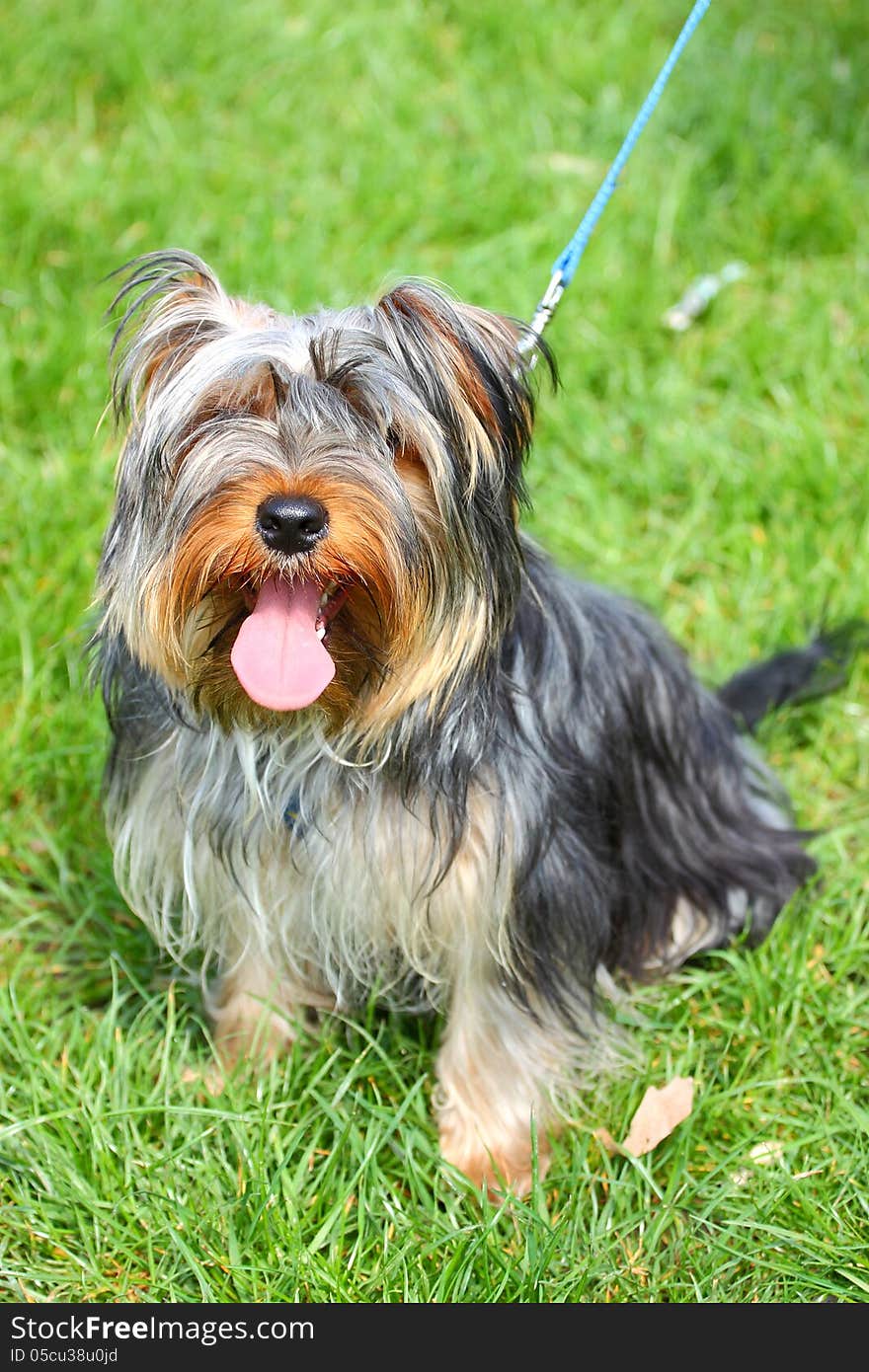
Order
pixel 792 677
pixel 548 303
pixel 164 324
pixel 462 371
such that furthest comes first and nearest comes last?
pixel 792 677 < pixel 548 303 < pixel 164 324 < pixel 462 371

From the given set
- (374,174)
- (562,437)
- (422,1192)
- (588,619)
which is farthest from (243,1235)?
(374,174)

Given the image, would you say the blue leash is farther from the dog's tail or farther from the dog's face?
the dog's tail

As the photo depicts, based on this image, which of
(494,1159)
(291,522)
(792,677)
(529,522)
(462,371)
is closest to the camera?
(291,522)

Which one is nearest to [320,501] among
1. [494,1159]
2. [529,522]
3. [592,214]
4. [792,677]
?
[592,214]

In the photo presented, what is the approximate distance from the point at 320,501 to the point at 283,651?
286 mm

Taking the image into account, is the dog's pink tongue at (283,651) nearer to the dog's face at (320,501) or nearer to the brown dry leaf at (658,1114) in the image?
the dog's face at (320,501)

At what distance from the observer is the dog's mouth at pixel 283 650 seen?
2.42 meters

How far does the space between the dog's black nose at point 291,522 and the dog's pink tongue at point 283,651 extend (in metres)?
0.14

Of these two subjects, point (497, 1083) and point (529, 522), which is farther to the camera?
point (529, 522)

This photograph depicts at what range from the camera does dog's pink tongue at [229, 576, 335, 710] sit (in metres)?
2.42

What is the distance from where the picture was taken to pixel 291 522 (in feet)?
7.39

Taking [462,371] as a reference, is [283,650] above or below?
below

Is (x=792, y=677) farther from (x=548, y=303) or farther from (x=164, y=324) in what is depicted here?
(x=164, y=324)

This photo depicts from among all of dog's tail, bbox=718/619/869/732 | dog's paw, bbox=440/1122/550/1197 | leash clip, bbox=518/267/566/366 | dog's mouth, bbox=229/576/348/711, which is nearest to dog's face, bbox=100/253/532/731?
dog's mouth, bbox=229/576/348/711
